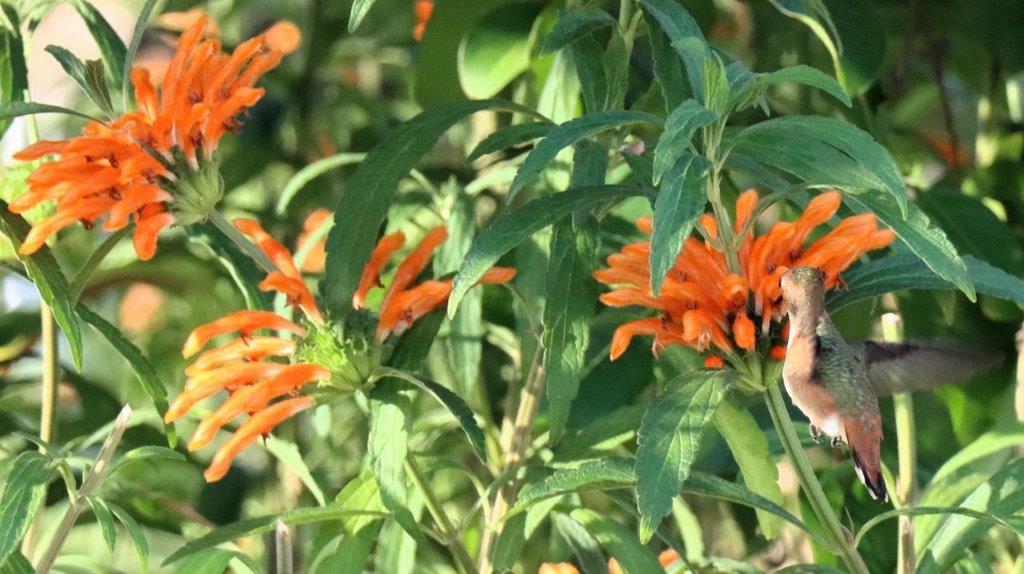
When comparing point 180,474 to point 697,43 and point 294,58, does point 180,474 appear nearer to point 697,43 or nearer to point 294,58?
point 294,58

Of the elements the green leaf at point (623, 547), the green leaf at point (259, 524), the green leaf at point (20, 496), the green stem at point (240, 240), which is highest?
the green stem at point (240, 240)

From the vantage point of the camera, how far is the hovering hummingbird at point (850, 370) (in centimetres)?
93

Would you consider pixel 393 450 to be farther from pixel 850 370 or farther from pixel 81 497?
pixel 850 370

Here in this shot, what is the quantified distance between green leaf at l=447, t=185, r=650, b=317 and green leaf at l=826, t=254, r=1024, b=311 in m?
0.15

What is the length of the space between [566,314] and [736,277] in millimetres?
123

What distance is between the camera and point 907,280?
99 centimetres

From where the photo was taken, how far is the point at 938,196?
1501 mm

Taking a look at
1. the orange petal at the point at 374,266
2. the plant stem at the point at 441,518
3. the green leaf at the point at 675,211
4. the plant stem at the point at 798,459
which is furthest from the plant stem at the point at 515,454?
the green leaf at the point at 675,211

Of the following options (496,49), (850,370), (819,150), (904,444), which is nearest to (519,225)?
(819,150)

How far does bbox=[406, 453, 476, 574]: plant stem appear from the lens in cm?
110

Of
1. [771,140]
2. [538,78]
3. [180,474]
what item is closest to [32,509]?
[771,140]

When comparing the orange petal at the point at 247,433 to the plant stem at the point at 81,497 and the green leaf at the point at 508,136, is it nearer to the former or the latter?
the plant stem at the point at 81,497

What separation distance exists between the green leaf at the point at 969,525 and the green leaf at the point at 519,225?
1.07 feet

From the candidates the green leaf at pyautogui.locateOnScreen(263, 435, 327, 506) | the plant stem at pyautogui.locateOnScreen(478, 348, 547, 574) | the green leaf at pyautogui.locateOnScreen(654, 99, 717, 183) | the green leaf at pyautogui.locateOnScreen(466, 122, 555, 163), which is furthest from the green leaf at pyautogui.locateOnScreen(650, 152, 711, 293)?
the green leaf at pyautogui.locateOnScreen(263, 435, 327, 506)
